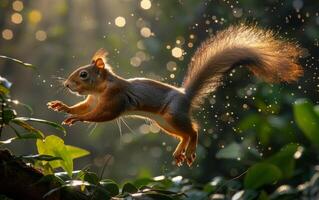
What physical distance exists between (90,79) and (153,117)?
0.24 meters

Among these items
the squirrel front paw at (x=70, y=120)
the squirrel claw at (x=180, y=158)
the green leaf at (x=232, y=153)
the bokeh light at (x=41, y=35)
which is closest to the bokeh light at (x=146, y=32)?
the bokeh light at (x=41, y=35)

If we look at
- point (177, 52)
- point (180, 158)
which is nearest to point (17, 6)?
point (177, 52)

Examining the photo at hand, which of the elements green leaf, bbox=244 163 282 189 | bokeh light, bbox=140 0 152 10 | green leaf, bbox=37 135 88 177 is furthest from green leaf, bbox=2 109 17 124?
bokeh light, bbox=140 0 152 10

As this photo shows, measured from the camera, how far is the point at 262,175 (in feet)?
2.85

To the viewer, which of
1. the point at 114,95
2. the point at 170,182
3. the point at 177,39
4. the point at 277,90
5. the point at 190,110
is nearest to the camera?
the point at 170,182

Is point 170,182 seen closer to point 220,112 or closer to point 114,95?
A: point 114,95

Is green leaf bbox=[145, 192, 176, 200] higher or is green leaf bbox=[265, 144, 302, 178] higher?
green leaf bbox=[265, 144, 302, 178]

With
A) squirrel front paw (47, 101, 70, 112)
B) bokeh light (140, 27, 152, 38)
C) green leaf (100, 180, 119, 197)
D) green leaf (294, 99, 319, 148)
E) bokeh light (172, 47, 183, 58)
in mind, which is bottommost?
green leaf (100, 180, 119, 197)

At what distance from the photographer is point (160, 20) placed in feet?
13.4

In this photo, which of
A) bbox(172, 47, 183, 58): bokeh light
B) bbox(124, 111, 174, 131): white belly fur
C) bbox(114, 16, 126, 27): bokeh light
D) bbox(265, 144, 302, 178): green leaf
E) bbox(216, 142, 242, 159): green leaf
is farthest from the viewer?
bbox(114, 16, 126, 27): bokeh light

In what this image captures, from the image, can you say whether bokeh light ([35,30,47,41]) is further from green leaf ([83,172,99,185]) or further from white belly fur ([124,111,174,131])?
green leaf ([83,172,99,185])

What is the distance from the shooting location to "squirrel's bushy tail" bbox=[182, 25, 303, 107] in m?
1.85

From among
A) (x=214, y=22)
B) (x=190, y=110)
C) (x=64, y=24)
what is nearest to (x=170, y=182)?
(x=190, y=110)

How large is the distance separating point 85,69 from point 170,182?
0.88 meters
